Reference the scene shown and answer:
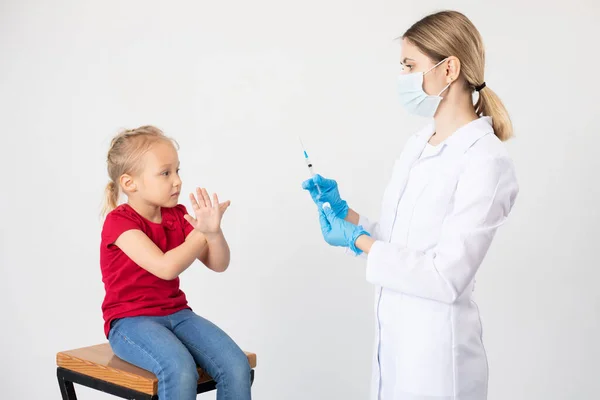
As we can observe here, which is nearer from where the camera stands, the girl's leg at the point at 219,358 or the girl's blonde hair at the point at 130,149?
the girl's leg at the point at 219,358

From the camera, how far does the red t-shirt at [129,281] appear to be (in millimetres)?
1885

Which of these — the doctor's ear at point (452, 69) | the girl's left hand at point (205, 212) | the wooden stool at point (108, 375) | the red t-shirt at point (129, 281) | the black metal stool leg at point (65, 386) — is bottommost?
the black metal stool leg at point (65, 386)

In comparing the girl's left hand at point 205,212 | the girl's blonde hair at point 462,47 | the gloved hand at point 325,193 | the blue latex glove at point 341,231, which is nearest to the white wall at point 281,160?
the gloved hand at point 325,193

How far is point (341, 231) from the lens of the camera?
1.82m

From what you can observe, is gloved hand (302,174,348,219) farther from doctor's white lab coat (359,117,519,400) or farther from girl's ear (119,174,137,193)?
girl's ear (119,174,137,193)

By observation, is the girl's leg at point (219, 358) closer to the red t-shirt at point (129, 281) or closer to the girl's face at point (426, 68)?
the red t-shirt at point (129, 281)

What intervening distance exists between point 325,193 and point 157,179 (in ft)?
1.50

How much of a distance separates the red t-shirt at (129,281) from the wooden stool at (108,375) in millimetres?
85

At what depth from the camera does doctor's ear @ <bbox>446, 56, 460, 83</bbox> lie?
1805mm

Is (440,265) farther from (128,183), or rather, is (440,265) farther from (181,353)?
(128,183)

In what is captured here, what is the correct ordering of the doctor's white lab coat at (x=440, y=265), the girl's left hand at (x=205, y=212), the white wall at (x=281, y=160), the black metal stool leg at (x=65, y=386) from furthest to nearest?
the white wall at (x=281, y=160), the black metal stool leg at (x=65, y=386), the girl's left hand at (x=205, y=212), the doctor's white lab coat at (x=440, y=265)

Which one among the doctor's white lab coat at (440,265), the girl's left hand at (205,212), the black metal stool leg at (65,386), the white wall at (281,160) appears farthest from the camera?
the white wall at (281,160)

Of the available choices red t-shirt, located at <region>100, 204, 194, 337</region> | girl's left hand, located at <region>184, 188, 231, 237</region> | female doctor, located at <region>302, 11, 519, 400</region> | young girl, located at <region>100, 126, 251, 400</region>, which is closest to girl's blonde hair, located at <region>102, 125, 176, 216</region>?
young girl, located at <region>100, 126, 251, 400</region>

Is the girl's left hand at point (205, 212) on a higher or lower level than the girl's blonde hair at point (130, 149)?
lower
